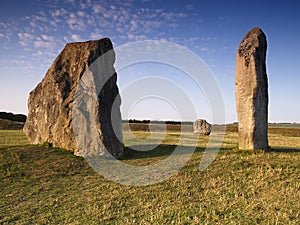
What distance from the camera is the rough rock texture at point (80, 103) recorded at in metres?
14.3

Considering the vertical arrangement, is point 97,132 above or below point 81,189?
above

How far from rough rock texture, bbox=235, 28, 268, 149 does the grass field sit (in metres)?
0.95

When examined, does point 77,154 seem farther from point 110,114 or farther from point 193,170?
point 193,170

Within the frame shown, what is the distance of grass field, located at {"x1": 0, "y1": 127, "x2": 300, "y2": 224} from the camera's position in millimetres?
7285

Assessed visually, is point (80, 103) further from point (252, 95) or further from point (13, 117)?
point (13, 117)

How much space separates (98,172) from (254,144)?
801cm

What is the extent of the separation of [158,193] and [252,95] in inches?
301

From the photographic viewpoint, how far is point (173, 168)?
12.0 m

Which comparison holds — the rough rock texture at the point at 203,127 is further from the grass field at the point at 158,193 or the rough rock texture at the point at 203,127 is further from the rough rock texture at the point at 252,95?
the grass field at the point at 158,193

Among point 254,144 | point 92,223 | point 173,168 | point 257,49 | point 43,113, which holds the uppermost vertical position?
point 257,49

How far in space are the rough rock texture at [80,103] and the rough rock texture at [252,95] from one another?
6.97 meters

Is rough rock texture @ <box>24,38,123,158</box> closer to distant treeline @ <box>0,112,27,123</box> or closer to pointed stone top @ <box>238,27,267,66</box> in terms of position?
pointed stone top @ <box>238,27,267,66</box>

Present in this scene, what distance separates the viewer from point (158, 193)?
30.0 feet

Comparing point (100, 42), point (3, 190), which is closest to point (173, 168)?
point (3, 190)
